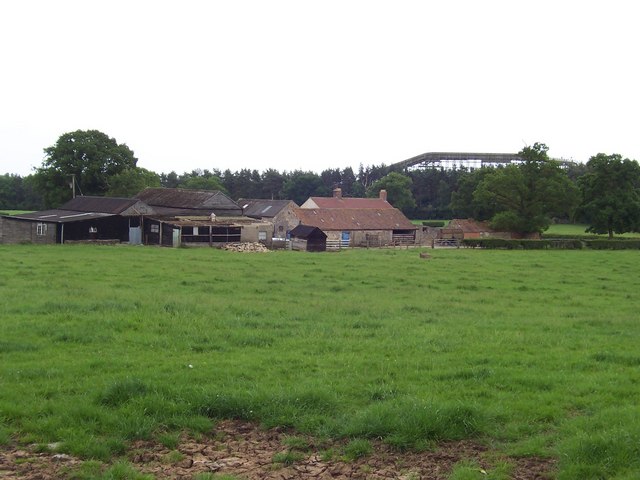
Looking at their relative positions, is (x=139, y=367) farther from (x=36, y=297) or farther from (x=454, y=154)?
(x=454, y=154)

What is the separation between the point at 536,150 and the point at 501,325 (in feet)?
186

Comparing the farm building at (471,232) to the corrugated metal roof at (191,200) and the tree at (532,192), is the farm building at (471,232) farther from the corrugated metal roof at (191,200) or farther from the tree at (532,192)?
the corrugated metal roof at (191,200)

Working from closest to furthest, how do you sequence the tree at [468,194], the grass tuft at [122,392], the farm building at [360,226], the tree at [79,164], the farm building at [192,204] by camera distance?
the grass tuft at [122,392]
the farm building at [192,204]
the farm building at [360,226]
the tree at [79,164]
the tree at [468,194]

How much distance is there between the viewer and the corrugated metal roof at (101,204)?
5718cm

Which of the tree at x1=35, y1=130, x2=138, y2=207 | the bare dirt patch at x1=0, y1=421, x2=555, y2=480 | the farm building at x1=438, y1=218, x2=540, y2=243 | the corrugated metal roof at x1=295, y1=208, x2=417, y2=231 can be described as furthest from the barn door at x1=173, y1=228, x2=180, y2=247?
the bare dirt patch at x1=0, y1=421, x2=555, y2=480

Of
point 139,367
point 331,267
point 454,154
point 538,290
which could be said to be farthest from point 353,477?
point 454,154

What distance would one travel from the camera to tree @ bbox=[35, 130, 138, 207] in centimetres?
7169

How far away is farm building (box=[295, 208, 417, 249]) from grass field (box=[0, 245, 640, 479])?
41852mm

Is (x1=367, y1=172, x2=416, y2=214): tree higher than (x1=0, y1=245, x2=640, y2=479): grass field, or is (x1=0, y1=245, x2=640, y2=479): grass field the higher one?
(x1=367, y1=172, x2=416, y2=214): tree

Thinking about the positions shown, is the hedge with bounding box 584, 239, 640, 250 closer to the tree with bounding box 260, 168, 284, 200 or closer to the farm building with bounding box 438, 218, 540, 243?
the farm building with bounding box 438, 218, 540, 243

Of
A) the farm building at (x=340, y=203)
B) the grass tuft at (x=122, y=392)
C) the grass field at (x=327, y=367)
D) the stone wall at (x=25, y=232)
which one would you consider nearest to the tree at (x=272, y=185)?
the farm building at (x=340, y=203)

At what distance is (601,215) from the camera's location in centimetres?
6788

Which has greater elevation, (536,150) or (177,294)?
(536,150)

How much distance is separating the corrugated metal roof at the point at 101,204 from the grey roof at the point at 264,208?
15.4m
